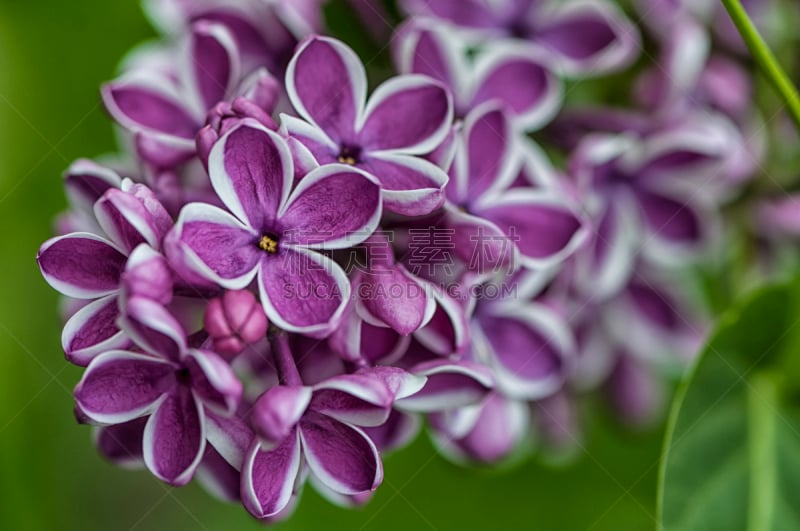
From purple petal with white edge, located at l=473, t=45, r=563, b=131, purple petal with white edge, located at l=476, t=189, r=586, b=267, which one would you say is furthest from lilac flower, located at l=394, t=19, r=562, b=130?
purple petal with white edge, located at l=476, t=189, r=586, b=267

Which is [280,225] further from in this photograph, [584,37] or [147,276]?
[584,37]

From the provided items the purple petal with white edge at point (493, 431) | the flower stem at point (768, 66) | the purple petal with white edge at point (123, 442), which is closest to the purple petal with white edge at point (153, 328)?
the purple petal with white edge at point (123, 442)

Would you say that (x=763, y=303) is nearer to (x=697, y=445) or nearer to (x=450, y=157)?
(x=697, y=445)

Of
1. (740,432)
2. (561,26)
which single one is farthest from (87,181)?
(740,432)

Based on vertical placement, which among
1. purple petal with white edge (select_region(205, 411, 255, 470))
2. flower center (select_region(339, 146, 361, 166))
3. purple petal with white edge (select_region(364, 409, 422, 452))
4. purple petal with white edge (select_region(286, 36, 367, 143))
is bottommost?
purple petal with white edge (select_region(364, 409, 422, 452))

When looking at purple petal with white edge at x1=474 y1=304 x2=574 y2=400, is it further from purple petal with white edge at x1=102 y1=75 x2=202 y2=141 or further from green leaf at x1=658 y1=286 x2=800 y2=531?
purple petal with white edge at x1=102 y1=75 x2=202 y2=141
